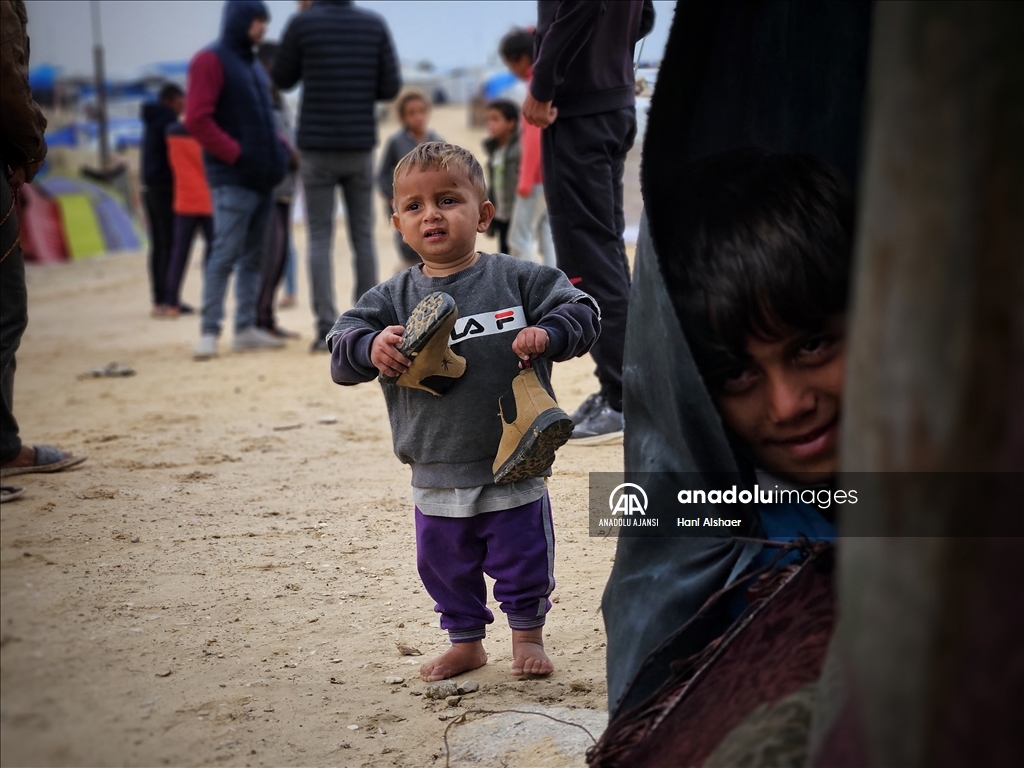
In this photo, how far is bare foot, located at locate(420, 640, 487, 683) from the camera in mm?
2693

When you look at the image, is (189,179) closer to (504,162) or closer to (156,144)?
(156,144)

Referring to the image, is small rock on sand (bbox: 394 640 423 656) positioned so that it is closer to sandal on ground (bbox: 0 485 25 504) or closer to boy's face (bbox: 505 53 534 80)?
sandal on ground (bbox: 0 485 25 504)

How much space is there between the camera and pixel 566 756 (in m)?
2.23

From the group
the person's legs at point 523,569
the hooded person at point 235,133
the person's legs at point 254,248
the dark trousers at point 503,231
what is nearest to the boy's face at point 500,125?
the dark trousers at point 503,231

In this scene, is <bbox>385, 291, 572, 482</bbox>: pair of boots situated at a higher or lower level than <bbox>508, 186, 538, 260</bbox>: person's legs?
higher

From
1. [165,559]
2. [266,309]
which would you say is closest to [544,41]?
[165,559]

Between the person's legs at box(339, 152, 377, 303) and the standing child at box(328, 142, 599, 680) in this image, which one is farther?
the person's legs at box(339, 152, 377, 303)

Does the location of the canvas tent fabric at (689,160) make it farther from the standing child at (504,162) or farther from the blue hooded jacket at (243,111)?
the blue hooded jacket at (243,111)

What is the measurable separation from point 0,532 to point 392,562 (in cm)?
141

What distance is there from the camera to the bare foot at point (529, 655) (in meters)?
2.69

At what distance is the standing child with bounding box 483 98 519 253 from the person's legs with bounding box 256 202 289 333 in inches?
65.5

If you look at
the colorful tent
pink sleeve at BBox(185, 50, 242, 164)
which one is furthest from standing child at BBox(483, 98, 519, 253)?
the colorful tent

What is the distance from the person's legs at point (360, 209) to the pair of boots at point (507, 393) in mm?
4900

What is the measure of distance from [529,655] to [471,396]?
586 millimetres
